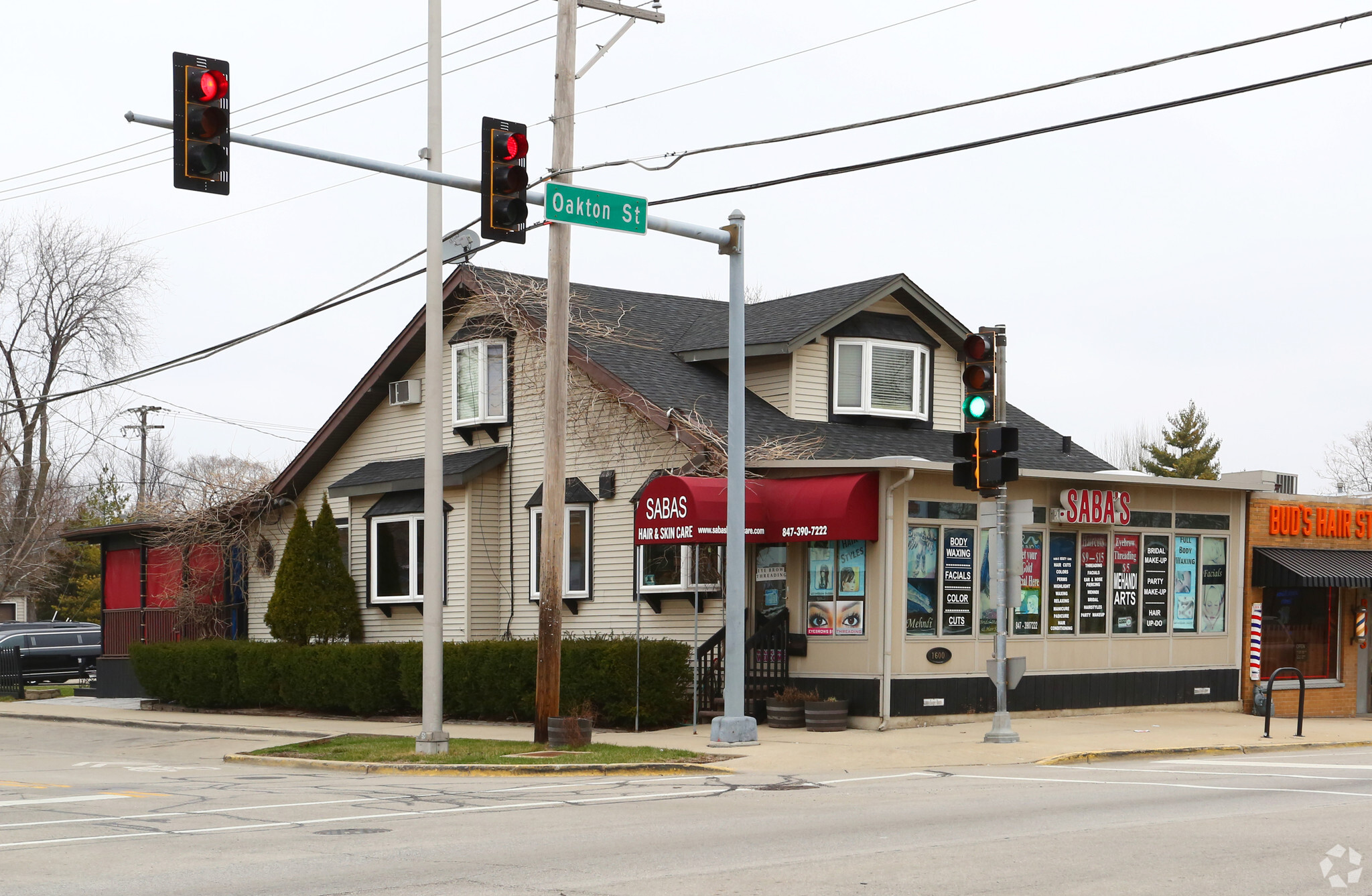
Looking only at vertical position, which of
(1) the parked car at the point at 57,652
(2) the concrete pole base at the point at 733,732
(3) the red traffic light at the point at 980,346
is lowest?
(1) the parked car at the point at 57,652

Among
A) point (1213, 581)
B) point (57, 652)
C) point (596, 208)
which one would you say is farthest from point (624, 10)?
point (57, 652)

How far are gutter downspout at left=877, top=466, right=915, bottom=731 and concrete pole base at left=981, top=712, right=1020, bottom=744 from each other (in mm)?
2362

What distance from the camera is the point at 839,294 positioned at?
26891 millimetres

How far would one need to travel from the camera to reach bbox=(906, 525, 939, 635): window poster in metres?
21.5

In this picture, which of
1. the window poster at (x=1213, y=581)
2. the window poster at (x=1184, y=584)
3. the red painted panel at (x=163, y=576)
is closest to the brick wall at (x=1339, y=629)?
the window poster at (x=1213, y=581)

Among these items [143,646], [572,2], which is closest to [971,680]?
[572,2]

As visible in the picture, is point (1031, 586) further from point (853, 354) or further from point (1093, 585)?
point (853, 354)

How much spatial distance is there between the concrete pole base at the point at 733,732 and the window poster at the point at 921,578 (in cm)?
370

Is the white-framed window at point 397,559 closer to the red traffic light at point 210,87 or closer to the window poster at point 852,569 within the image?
the window poster at point 852,569

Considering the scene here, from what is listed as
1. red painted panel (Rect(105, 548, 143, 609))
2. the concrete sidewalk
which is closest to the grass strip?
the concrete sidewalk

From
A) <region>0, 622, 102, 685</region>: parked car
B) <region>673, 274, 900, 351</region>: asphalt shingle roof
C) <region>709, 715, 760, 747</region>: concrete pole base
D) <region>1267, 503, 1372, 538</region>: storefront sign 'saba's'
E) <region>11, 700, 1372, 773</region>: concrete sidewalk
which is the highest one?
<region>673, 274, 900, 351</region>: asphalt shingle roof

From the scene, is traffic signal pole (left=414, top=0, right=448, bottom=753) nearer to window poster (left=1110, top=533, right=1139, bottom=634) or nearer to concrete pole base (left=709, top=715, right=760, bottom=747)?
concrete pole base (left=709, top=715, right=760, bottom=747)

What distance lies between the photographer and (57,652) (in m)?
41.8

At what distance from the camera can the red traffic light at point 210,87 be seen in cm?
1302
